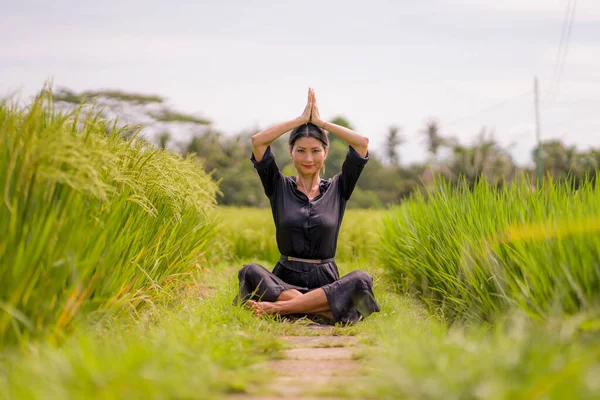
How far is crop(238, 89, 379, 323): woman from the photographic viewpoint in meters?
4.20

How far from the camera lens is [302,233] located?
440 centimetres

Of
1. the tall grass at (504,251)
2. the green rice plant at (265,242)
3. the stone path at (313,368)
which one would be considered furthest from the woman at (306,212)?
the green rice plant at (265,242)

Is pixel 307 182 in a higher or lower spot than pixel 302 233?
higher

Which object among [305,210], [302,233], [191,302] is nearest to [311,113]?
[305,210]

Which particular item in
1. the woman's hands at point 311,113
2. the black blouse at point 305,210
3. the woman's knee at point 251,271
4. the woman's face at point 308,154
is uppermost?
the woman's hands at point 311,113

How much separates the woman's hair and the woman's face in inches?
1.2

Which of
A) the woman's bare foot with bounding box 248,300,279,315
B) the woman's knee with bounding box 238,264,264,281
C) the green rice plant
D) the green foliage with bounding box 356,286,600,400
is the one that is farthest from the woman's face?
the green rice plant

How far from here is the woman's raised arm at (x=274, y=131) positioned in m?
4.34

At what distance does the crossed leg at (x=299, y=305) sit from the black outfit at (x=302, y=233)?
0.34 ft

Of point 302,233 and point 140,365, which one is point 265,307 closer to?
point 302,233

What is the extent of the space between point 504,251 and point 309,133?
1.69 m

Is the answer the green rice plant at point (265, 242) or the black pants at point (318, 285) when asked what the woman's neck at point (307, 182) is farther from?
the green rice plant at point (265, 242)

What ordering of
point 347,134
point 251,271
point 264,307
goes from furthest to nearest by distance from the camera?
1. point 347,134
2. point 251,271
3. point 264,307

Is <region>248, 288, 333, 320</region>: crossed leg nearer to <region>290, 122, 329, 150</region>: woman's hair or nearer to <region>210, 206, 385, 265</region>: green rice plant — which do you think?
<region>290, 122, 329, 150</region>: woman's hair
